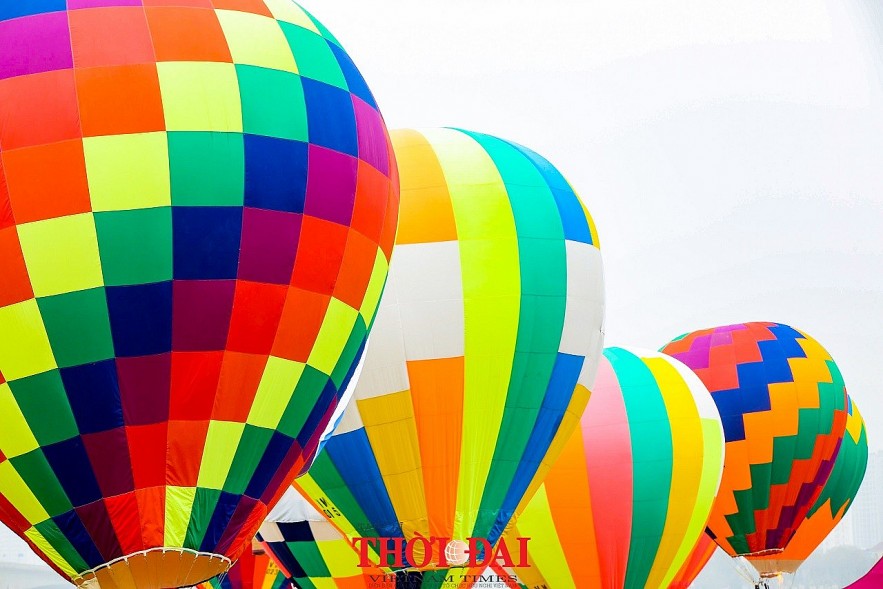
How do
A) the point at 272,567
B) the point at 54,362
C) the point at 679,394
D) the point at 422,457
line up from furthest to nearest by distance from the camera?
the point at 272,567 < the point at 679,394 < the point at 422,457 < the point at 54,362

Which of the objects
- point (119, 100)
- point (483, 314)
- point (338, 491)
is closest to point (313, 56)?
point (119, 100)

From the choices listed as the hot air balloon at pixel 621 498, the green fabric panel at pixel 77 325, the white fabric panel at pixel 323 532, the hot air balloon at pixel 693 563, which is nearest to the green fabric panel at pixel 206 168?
the green fabric panel at pixel 77 325

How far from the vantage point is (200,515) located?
648 cm

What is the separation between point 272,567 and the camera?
14195 millimetres

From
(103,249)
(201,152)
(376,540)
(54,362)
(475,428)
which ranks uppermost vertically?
(201,152)

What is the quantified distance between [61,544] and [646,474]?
579 cm

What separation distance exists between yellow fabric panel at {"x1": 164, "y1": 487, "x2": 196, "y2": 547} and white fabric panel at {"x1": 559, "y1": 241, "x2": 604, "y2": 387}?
3663 millimetres

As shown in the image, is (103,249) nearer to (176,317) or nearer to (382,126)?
(176,317)

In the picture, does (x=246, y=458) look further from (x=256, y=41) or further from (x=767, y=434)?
(x=767, y=434)

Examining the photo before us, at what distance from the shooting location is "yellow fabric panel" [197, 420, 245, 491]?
646 cm

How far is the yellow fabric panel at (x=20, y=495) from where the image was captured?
6254mm

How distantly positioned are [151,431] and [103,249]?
848mm

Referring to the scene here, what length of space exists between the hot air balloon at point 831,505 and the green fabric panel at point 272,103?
9602 millimetres

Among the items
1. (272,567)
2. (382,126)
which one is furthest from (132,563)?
(272,567)
